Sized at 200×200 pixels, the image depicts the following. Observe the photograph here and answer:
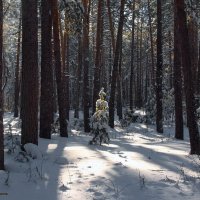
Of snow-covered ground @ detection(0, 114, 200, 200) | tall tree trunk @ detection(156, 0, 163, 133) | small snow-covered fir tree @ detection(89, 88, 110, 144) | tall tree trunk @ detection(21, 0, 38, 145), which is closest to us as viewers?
snow-covered ground @ detection(0, 114, 200, 200)

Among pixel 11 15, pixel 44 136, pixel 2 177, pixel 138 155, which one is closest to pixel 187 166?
pixel 138 155

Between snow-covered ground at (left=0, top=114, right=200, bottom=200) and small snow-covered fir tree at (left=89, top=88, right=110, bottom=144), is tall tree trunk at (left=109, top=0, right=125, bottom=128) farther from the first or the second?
snow-covered ground at (left=0, top=114, right=200, bottom=200)

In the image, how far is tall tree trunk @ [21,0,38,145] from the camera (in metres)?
8.70

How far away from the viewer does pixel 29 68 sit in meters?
8.76

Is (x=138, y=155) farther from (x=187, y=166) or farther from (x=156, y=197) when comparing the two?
(x=156, y=197)

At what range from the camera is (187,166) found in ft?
25.0

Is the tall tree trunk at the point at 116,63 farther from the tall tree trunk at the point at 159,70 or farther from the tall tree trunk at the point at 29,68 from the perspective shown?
the tall tree trunk at the point at 29,68

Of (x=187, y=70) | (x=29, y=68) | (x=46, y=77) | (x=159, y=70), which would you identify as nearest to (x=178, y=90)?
(x=159, y=70)

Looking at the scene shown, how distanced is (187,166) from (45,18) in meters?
7.13

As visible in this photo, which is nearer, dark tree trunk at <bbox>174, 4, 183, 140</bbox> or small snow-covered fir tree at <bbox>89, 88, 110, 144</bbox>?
small snow-covered fir tree at <bbox>89, 88, 110, 144</bbox>

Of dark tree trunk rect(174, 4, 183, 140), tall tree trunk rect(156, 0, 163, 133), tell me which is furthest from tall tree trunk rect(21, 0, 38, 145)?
tall tree trunk rect(156, 0, 163, 133)

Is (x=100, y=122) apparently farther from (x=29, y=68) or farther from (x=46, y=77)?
(x=29, y=68)

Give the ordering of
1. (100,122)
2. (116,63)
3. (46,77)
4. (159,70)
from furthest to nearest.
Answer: (116,63), (159,70), (46,77), (100,122)

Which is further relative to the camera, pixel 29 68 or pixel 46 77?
pixel 46 77
